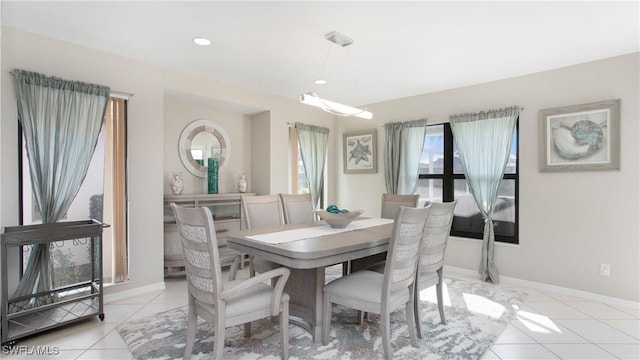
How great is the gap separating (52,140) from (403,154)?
162 inches

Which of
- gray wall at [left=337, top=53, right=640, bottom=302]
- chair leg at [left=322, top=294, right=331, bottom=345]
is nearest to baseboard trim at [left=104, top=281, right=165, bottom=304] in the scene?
chair leg at [left=322, top=294, right=331, bottom=345]

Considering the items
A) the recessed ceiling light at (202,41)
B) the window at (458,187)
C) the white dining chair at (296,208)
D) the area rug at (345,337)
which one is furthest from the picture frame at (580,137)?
the recessed ceiling light at (202,41)

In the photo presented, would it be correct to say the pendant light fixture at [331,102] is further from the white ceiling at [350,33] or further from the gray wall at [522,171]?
the gray wall at [522,171]

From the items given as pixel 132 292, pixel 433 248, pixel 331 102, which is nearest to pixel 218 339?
pixel 433 248

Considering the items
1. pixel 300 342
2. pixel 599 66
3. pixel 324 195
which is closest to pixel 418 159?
pixel 324 195

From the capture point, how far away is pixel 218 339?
1.79 metres

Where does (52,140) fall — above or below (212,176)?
above

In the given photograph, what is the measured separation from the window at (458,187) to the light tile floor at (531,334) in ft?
3.40

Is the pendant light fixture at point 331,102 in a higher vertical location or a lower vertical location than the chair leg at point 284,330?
higher

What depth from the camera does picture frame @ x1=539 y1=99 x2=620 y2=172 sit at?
3229 mm

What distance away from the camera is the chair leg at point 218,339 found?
5.84 ft

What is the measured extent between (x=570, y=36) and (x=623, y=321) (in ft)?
8.34

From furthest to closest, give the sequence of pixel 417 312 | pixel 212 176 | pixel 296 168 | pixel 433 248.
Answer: pixel 296 168
pixel 212 176
pixel 433 248
pixel 417 312

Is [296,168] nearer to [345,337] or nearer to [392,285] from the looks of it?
[345,337]
